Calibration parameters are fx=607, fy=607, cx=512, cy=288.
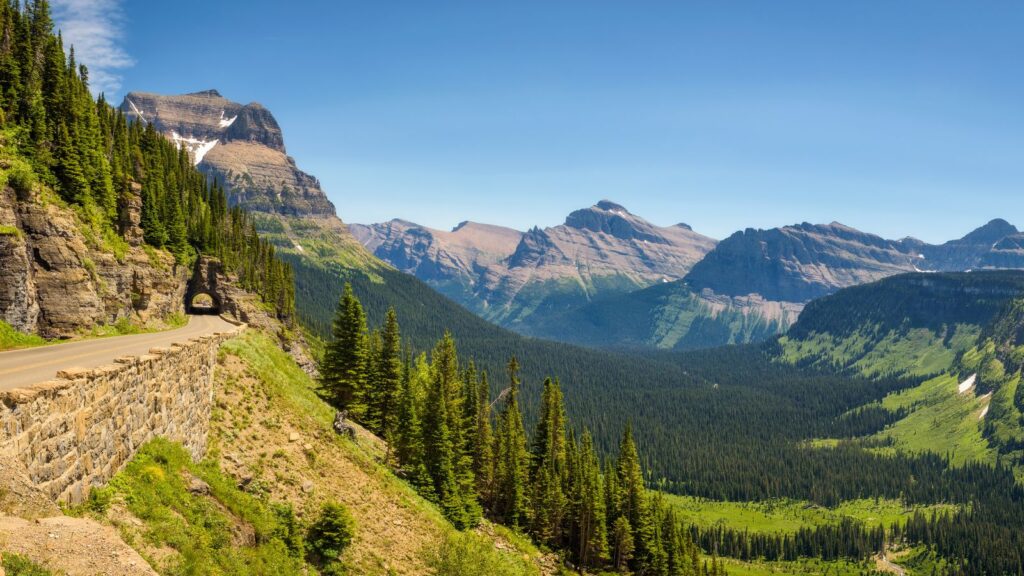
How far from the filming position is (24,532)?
46.4ft

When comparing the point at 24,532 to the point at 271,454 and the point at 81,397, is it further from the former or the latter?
the point at 271,454

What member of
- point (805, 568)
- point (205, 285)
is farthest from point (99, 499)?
point (805, 568)

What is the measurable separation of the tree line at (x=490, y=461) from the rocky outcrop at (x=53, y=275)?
861 inches

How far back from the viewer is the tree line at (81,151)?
58.0 metres

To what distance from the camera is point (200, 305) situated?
9675cm

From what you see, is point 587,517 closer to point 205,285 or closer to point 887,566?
point 205,285

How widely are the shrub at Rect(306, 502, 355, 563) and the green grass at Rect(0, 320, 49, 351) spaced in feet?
75.1

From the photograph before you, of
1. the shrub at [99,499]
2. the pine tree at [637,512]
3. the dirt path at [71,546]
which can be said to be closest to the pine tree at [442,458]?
the pine tree at [637,512]

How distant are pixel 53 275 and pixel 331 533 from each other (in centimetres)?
3303

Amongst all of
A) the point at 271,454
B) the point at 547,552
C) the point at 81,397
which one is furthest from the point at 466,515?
the point at 81,397

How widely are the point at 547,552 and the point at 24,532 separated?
67807 mm

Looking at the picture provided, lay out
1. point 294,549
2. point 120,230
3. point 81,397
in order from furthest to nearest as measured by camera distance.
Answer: point 120,230 < point 294,549 < point 81,397

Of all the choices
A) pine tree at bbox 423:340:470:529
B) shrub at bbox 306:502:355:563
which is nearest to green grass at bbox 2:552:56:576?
shrub at bbox 306:502:355:563

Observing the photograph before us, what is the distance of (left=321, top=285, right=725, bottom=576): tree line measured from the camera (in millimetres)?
64188
